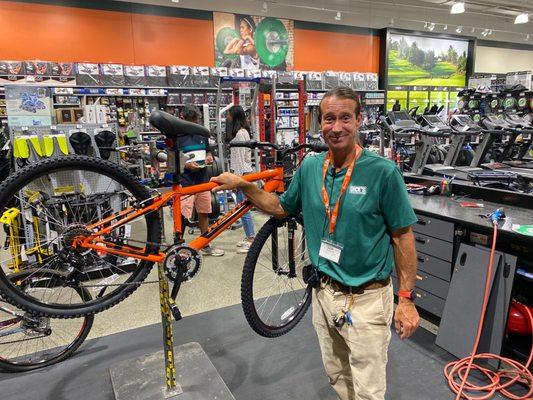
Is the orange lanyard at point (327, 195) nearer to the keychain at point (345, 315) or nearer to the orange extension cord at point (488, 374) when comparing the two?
the keychain at point (345, 315)

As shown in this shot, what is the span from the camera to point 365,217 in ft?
5.21

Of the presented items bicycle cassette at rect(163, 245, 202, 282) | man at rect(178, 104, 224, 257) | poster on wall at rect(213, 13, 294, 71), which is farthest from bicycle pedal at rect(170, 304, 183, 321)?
poster on wall at rect(213, 13, 294, 71)

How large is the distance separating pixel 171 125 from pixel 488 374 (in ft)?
7.79

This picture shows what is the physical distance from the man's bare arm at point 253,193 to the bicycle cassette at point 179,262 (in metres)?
0.36

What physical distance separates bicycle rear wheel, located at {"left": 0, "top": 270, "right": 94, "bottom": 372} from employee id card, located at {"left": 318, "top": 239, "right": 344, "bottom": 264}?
1.64 meters

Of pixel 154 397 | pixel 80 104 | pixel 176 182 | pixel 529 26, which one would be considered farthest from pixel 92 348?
pixel 529 26

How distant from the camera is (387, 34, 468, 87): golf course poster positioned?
1219 centimetres

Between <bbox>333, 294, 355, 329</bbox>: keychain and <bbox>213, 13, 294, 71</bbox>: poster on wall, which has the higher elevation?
<bbox>213, 13, 294, 71</bbox>: poster on wall

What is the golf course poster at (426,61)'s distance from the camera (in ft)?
40.0

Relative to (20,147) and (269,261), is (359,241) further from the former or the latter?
(20,147)

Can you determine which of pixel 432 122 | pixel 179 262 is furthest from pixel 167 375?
pixel 432 122

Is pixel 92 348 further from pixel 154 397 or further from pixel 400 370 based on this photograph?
pixel 400 370

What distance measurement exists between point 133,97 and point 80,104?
1.05m

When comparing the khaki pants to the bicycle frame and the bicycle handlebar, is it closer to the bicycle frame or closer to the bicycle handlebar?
the bicycle frame
